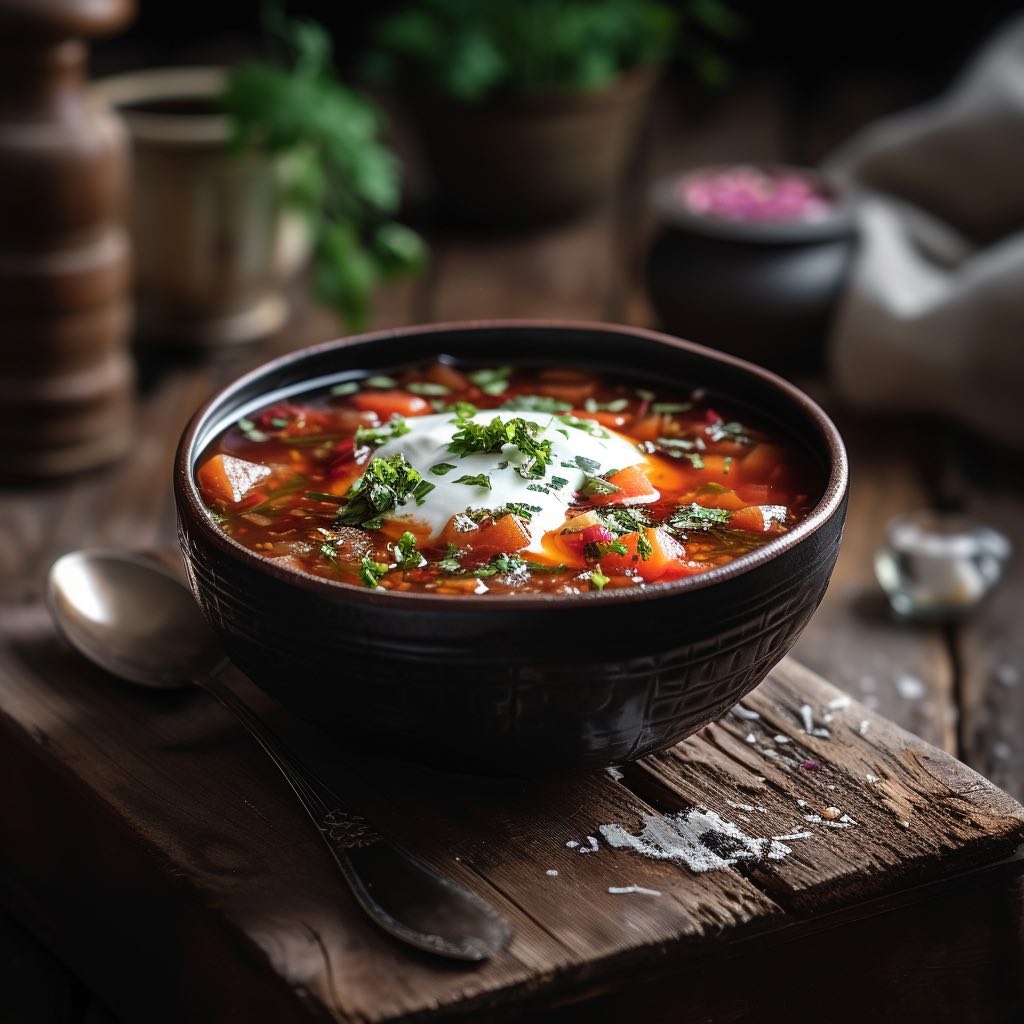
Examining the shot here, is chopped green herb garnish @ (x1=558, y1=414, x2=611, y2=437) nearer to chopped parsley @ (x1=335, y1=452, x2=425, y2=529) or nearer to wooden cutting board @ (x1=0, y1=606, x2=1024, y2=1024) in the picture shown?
chopped parsley @ (x1=335, y1=452, x2=425, y2=529)

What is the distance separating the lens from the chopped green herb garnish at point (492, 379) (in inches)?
→ 75.4

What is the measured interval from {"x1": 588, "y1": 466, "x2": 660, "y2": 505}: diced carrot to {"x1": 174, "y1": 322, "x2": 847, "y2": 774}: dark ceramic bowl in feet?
0.64

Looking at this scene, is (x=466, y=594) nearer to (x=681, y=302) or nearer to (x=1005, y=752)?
(x=1005, y=752)

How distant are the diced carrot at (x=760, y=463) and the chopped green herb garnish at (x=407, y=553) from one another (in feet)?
1.29

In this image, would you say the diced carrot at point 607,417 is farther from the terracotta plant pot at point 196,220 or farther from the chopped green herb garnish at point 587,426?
the terracotta plant pot at point 196,220

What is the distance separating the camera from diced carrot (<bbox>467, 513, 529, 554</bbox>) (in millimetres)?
1517

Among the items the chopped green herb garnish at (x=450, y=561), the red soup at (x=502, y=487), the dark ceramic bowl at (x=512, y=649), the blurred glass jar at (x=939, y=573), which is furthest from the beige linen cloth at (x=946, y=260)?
the chopped green herb garnish at (x=450, y=561)

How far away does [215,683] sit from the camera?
176 centimetres

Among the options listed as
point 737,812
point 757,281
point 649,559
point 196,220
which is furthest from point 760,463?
point 196,220

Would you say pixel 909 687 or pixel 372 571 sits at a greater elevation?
pixel 372 571

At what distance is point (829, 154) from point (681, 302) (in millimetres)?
1303

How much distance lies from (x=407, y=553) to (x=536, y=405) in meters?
0.38

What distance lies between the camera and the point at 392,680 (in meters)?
1.39

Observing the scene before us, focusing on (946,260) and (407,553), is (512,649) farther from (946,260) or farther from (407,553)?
(946,260)
